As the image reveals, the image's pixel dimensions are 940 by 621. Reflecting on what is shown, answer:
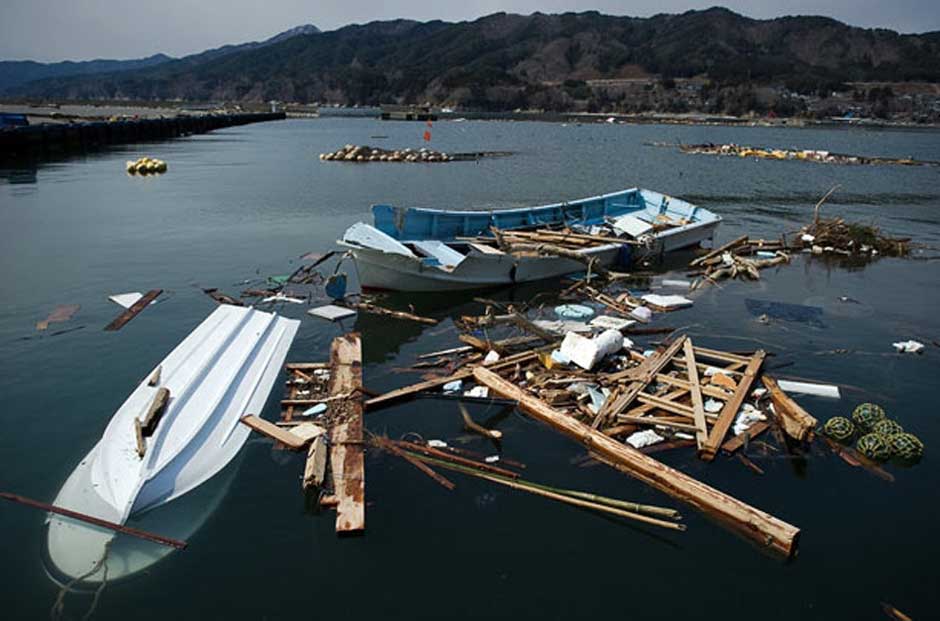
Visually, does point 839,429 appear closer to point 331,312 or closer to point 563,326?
point 563,326

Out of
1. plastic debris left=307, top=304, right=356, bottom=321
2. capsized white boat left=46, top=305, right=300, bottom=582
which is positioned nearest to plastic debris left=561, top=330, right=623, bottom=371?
capsized white boat left=46, top=305, right=300, bottom=582

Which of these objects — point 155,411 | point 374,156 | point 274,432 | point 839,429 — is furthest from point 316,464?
point 374,156

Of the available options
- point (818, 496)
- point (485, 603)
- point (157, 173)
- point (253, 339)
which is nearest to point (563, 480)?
point (485, 603)

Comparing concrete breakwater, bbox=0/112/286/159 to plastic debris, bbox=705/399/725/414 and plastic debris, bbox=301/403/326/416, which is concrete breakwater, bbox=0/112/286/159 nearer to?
plastic debris, bbox=301/403/326/416

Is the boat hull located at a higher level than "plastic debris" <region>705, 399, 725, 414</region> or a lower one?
higher

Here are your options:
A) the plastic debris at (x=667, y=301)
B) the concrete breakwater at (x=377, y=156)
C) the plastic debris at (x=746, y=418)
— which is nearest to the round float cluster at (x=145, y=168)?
the concrete breakwater at (x=377, y=156)

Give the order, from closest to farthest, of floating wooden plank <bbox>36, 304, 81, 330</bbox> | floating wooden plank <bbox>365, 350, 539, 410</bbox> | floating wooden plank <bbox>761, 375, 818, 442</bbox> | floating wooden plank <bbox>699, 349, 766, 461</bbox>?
floating wooden plank <bbox>699, 349, 766, 461</bbox>, floating wooden plank <bbox>761, 375, 818, 442</bbox>, floating wooden plank <bbox>365, 350, 539, 410</bbox>, floating wooden plank <bbox>36, 304, 81, 330</bbox>
